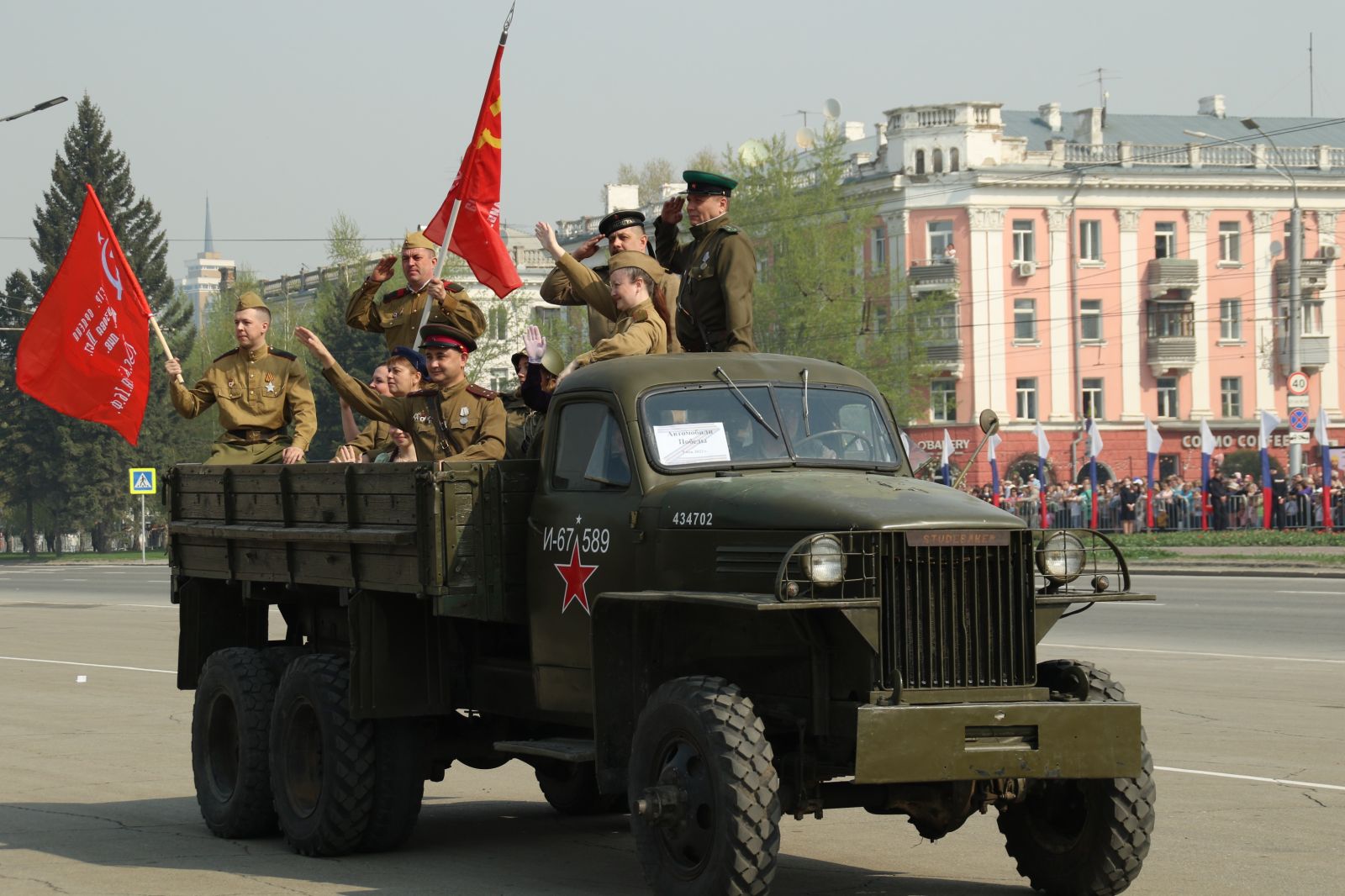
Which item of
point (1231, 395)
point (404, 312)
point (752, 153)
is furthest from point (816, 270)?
point (404, 312)

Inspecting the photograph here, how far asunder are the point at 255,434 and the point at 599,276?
2632 mm

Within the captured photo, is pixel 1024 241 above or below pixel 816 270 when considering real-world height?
above

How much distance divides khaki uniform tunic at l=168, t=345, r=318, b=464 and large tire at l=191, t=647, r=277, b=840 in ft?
4.78

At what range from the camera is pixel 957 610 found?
749 cm

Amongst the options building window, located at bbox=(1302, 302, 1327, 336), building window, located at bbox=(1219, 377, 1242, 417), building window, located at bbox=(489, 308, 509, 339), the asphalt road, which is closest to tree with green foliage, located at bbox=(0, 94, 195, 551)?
building window, located at bbox=(489, 308, 509, 339)

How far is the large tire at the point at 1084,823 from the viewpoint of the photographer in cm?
779

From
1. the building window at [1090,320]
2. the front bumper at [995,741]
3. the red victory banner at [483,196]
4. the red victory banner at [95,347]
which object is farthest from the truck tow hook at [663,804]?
the building window at [1090,320]

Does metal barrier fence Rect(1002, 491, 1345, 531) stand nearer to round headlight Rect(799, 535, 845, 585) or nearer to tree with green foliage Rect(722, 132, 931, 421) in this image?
tree with green foliage Rect(722, 132, 931, 421)

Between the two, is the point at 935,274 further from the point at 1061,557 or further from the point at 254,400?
the point at 1061,557

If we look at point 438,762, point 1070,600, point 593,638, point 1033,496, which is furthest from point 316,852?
point 1033,496

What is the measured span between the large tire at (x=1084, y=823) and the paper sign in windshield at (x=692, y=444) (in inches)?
64.4

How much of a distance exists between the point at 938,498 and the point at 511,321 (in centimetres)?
6647

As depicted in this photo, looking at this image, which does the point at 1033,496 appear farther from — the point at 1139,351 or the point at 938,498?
the point at 938,498

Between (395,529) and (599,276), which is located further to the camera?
(599,276)
